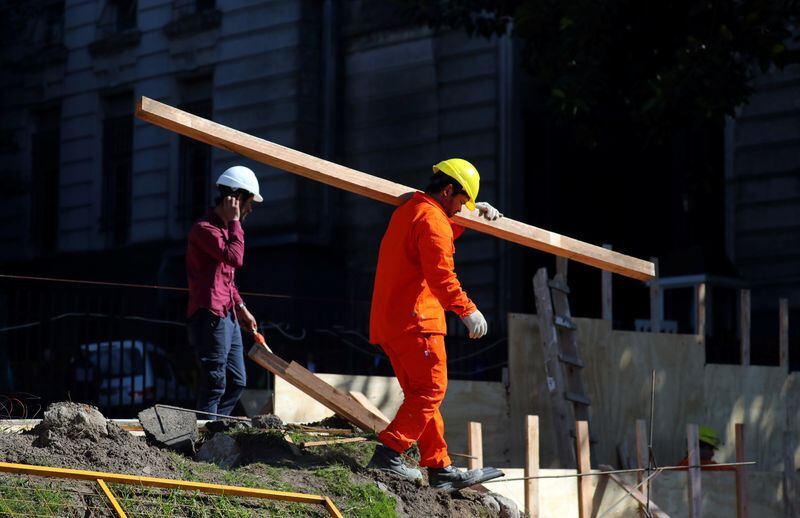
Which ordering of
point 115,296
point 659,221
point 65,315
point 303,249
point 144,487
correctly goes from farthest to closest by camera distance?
point 303,249, point 659,221, point 115,296, point 65,315, point 144,487

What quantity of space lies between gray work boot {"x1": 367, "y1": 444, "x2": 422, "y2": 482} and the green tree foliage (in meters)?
7.85

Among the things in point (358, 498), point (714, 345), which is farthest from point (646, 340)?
point (358, 498)

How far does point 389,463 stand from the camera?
27.2 ft

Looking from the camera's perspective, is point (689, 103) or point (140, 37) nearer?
point (689, 103)

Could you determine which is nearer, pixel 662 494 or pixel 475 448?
pixel 475 448

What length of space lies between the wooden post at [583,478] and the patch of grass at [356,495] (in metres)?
2.41

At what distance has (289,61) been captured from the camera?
80.2ft

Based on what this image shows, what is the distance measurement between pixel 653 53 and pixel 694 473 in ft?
22.7

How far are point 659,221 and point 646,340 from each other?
9.43m

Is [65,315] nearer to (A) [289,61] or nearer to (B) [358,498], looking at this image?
(B) [358,498]

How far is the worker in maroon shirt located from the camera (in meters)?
9.17

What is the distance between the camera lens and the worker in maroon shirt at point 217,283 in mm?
9172

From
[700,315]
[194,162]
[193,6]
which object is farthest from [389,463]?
[193,6]

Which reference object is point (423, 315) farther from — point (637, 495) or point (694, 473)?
point (694, 473)
